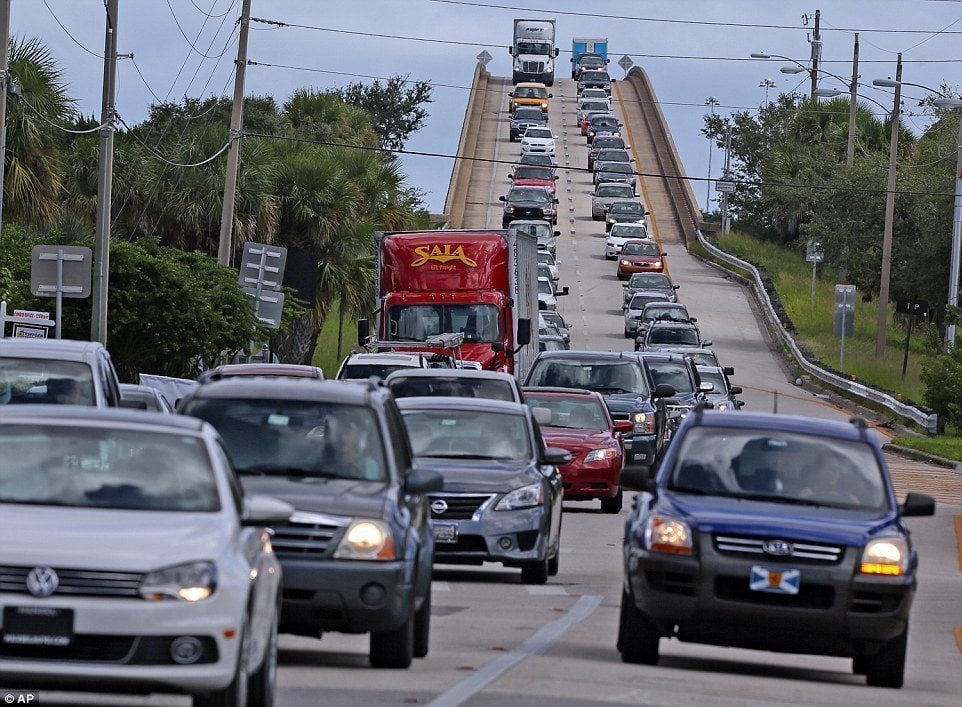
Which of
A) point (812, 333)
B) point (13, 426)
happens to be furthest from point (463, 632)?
point (812, 333)

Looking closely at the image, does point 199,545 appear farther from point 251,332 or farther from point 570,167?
point 570,167

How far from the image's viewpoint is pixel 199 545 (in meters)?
8.95

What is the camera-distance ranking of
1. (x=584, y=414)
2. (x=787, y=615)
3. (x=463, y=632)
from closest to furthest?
(x=787, y=615), (x=463, y=632), (x=584, y=414)

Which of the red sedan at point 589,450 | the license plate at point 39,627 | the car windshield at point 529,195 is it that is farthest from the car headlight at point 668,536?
the car windshield at point 529,195

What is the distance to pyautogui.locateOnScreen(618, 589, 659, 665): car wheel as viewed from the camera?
41.2 ft

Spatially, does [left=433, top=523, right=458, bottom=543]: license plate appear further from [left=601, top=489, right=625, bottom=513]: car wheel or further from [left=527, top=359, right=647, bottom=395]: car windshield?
[left=527, top=359, right=647, bottom=395]: car windshield

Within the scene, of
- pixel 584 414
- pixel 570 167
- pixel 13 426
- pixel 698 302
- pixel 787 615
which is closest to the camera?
pixel 13 426

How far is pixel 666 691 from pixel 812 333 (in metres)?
58.0

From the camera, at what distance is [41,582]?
8.61m

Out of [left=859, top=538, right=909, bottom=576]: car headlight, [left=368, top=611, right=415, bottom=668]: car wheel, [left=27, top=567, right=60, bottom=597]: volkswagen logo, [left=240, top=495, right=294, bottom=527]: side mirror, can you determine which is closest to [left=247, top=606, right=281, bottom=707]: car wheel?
[left=240, top=495, right=294, bottom=527]: side mirror

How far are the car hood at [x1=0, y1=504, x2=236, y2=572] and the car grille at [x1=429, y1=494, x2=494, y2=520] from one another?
7574 millimetres

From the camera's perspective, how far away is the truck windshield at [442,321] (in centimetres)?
3403

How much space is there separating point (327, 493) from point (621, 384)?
20237mm

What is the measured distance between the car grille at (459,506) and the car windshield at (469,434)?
912 millimetres
